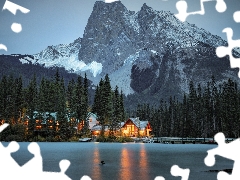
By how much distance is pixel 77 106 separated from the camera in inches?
2980

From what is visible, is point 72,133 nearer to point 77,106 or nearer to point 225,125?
point 77,106

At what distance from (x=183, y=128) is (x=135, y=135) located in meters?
13.1

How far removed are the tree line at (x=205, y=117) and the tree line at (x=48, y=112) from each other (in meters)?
20.7

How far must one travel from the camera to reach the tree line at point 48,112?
65438mm

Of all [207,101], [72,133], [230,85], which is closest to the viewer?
[72,133]

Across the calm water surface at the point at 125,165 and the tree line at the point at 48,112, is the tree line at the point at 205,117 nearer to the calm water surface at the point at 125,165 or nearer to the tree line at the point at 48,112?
the tree line at the point at 48,112

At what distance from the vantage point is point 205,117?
84.4 m

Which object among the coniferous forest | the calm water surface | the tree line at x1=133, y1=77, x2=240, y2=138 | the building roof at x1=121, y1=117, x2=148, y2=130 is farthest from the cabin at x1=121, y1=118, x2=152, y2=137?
the calm water surface

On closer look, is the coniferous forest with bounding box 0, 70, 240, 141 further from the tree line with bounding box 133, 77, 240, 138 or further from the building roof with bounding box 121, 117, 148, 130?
the building roof with bounding box 121, 117, 148, 130

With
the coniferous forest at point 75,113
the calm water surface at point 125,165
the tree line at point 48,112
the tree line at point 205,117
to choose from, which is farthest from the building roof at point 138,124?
the calm water surface at point 125,165

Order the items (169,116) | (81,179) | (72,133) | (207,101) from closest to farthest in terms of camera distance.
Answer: (81,179), (72,133), (207,101), (169,116)

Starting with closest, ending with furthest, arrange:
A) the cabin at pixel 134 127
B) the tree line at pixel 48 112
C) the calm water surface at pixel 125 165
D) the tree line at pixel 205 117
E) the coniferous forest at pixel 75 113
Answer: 1. the calm water surface at pixel 125 165
2. the tree line at pixel 48 112
3. the coniferous forest at pixel 75 113
4. the tree line at pixel 205 117
5. the cabin at pixel 134 127

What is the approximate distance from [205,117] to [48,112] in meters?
41.7

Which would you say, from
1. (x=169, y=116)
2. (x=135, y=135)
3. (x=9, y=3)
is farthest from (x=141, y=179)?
(x=169, y=116)
